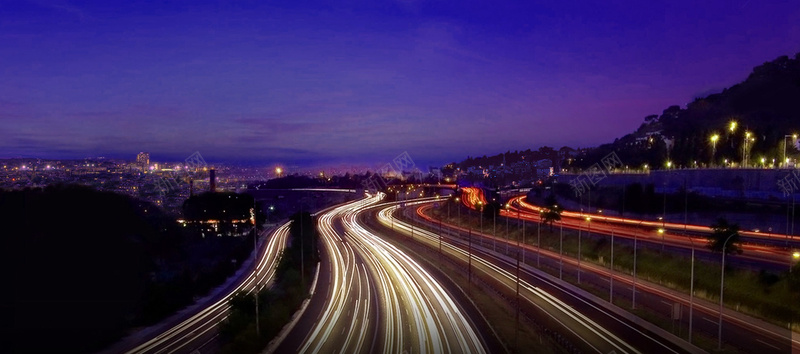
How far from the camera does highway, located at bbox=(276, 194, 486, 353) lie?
1692 cm

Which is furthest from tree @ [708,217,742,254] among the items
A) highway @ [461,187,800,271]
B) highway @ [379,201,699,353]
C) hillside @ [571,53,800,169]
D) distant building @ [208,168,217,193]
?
distant building @ [208,168,217,193]

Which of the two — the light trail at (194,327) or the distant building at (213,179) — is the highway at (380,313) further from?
the distant building at (213,179)

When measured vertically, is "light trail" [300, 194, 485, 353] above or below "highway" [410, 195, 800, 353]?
below

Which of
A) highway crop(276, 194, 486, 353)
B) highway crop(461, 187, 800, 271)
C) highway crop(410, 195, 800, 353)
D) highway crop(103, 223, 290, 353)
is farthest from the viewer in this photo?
highway crop(461, 187, 800, 271)

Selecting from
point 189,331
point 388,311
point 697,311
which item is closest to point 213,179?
point 189,331

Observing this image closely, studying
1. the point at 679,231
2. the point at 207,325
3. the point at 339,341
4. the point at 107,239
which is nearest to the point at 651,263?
the point at 679,231

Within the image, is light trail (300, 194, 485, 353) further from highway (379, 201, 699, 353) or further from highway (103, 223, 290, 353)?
highway (103, 223, 290, 353)

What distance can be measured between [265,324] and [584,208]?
38080 mm

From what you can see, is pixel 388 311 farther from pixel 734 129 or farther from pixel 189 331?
pixel 734 129

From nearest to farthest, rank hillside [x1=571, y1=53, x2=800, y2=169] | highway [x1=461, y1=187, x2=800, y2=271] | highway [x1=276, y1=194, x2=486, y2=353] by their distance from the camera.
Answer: highway [x1=276, y1=194, x2=486, y2=353] < highway [x1=461, y1=187, x2=800, y2=271] < hillside [x1=571, y1=53, x2=800, y2=169]

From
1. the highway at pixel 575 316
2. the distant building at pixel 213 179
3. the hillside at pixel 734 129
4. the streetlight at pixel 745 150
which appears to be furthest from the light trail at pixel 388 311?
the hillside at pixel 734 129

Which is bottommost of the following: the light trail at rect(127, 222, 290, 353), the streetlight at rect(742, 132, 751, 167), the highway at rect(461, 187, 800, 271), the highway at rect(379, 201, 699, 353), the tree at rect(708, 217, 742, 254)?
the light trail at rect(127, 222, 290, 353)

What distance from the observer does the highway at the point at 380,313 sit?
1692 cm

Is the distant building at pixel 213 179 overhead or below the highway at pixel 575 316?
overhead
